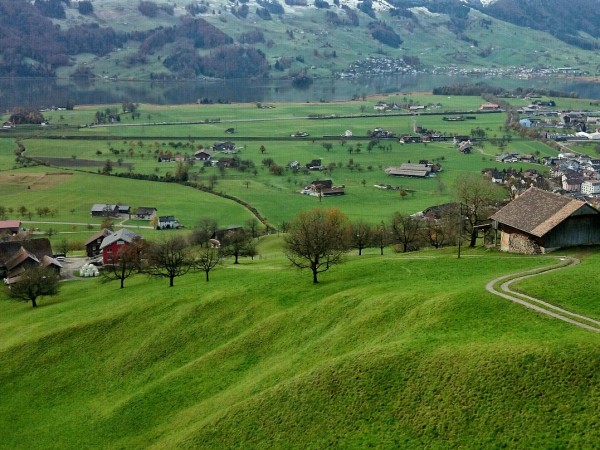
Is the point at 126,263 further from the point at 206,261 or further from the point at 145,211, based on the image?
the point at 145,211

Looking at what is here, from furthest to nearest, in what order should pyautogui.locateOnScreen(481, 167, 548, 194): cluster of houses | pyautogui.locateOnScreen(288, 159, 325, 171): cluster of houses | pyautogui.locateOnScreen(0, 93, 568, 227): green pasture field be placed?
pyautogui.locateOnScreen(288, 159, 325, 171): cluster of houses
pyautogui.locateOnScreen(481, 167, 548, 194): cluster of houses
pyautogui.locateOnScreen(0, 93, 568, 227): green pasture field

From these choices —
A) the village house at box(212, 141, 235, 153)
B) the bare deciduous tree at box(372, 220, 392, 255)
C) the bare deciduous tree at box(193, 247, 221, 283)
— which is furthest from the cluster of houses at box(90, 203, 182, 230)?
the village house at box(212, 141, 235, 153)

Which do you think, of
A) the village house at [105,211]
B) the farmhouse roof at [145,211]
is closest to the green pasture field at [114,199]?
the village house at [105,211]

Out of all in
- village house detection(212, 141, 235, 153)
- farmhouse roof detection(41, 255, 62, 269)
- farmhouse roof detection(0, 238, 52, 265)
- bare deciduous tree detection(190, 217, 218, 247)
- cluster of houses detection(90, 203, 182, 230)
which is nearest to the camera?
farmhouse roof detection(41, 255, 62, 269)

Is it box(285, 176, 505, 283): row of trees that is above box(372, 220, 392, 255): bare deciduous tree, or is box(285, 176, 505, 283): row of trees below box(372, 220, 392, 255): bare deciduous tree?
above

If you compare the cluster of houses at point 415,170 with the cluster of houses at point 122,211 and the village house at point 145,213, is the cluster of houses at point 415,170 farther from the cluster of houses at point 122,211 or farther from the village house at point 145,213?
the cluster of houses at point 122,211

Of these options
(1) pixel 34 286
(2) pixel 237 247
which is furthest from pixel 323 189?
(1) pixel 34 286

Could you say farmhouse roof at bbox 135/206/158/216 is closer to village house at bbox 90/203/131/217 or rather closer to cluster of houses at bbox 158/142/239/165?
village house at bbox 90/203/131/217

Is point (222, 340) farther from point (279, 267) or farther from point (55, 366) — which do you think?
point (279, 267)
